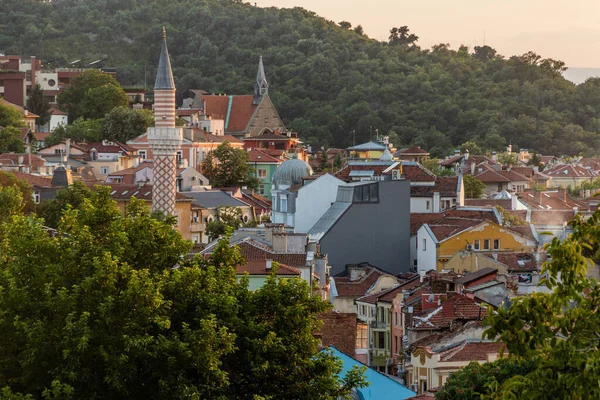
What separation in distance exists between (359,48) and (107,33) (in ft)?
85.8

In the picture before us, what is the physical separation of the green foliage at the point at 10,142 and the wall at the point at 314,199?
35.2 meters

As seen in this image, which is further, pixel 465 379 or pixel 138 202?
pixel 138 202

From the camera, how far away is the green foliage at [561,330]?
421 inches

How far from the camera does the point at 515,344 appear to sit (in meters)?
11.3

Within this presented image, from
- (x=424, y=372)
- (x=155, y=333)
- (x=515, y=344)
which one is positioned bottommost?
(x=424, y=372)

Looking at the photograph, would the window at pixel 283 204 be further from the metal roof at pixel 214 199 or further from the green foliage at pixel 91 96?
the green foliage at pixel 91 96

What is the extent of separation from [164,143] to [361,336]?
1090 inches

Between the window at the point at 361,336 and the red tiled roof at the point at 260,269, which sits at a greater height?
the red tiled roof at the point at 260,269

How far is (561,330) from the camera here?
1117cm

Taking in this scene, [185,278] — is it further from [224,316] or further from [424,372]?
[424,372]

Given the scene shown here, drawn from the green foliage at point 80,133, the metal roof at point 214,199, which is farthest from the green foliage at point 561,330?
the green foliage at point 80,133

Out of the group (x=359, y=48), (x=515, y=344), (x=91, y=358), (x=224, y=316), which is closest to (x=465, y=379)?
(x=224, y=316)

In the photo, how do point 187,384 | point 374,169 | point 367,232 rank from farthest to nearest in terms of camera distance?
point 374,169, point 367,232, point 187,384

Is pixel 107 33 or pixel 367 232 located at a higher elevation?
pixel 107 33
